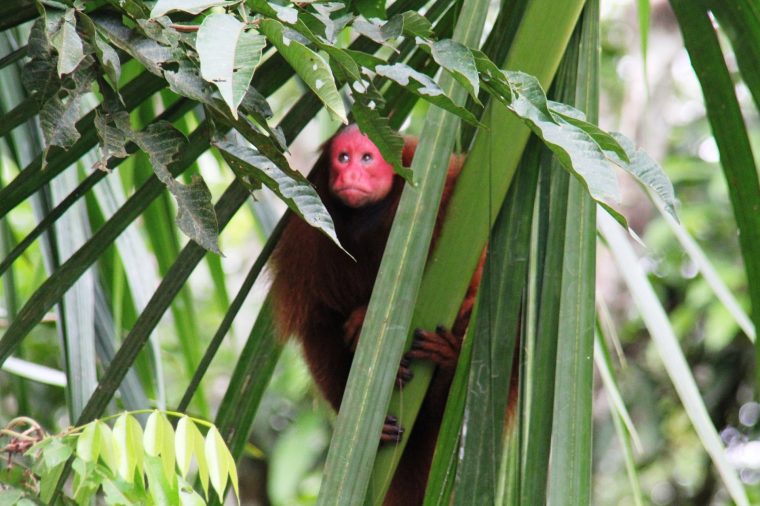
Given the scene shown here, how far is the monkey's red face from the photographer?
2393 mm

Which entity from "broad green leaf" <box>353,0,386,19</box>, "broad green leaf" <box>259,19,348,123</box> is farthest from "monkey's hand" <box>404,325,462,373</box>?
"broad green leaf" <box>259,19,348,123</box>

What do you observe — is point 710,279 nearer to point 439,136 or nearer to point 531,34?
point 531,34

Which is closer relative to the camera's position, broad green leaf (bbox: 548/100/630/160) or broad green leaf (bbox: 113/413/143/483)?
broad green leaf (bbox: 548/100/630/160)

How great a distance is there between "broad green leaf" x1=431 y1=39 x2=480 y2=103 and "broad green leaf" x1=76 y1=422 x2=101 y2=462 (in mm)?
635

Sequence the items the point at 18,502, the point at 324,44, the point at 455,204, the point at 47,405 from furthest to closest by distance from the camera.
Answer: the point at 47,405 < the point at 455,204 < the point at 18,502 < the point at 324,44

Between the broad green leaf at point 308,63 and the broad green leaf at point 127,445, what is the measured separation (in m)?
0.56

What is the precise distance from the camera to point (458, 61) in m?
1.02

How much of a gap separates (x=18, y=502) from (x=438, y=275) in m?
0.68

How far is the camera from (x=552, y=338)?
1.33 m

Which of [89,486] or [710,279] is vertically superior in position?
[710,279]

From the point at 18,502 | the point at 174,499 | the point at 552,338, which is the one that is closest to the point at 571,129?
the point at 552,338

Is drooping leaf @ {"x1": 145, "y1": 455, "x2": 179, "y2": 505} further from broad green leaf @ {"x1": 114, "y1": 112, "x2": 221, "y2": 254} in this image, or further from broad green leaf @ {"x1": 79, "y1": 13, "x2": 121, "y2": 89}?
broad green leaf @ {"x1": 79, "y1": 13, "x2": 121, "y2": 89}

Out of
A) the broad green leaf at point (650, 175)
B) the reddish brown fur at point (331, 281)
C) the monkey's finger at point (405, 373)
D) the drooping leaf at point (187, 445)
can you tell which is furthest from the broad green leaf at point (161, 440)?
the reddish brown fur at point (331, 281)

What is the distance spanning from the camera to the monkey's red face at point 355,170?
2.39 meters
